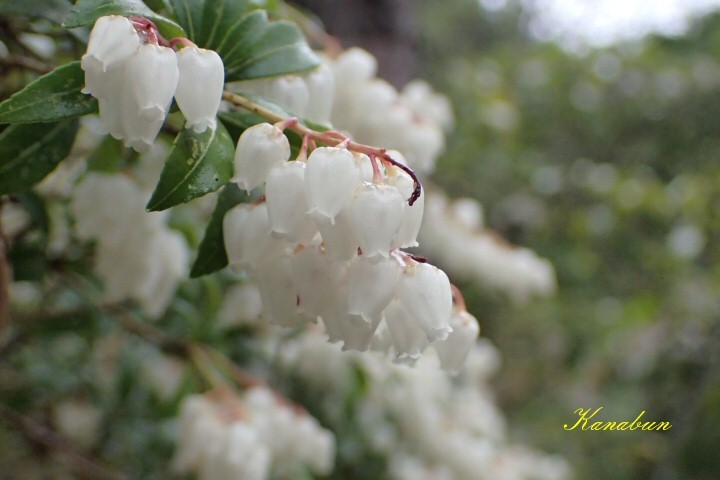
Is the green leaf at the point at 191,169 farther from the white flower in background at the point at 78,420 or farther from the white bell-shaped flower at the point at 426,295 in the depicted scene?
the white flower in background at the point at 78,420

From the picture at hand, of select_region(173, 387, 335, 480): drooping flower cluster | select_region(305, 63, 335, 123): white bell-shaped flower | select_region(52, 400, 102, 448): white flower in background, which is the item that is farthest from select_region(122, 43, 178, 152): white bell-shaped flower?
select_region(52, 400, 102, 448): white flower in background

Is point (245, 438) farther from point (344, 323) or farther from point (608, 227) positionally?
point (608, 227)

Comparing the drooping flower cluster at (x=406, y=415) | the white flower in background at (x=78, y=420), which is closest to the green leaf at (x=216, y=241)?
the drooping flower cluster at (x=406, y=415)

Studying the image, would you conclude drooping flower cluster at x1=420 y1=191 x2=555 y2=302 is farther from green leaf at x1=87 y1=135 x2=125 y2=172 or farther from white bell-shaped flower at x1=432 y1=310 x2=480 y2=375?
white bell-shaped flower at x1=432 y1=310 x2=480 y2=375

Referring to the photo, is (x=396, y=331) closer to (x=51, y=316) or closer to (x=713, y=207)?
(x=51, y=316)

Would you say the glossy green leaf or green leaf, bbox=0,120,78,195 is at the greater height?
the glossy green leaf

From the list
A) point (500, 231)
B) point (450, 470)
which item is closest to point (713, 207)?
point (500, 231)

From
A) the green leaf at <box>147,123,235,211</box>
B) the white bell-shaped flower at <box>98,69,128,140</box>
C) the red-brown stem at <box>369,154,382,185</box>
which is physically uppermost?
the red-brown stem at <box>369,154,382,185</box>
